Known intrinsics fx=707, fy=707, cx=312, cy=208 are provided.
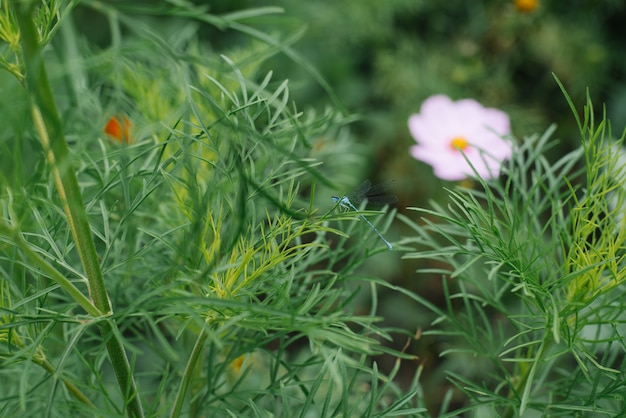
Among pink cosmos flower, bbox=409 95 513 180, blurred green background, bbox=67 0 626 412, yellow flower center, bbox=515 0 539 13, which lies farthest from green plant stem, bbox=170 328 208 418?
yellow flower center, bbox=515 0 539 13

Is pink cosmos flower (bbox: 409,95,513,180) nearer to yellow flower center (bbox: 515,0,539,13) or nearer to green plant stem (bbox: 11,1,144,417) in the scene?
yellow flower center (bbox: 515,0,539,13)

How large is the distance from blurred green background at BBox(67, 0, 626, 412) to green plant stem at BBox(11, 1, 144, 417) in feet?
2.50

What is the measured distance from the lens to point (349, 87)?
146cm

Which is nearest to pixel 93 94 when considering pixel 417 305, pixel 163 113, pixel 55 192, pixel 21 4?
pixel 163 113

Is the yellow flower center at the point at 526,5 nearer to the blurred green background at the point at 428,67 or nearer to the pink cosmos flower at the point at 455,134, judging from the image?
the blurred green background at the point at 428,67

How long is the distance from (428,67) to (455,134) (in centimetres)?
29

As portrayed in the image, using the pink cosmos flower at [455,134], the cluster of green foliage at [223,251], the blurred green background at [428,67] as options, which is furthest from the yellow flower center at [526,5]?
the cluster of green foliage at [223,251]

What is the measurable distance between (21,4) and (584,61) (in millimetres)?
1201

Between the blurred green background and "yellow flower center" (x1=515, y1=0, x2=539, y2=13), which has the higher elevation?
"yellow flower center" (x1=515, y1=0, x2=539, y2=13)

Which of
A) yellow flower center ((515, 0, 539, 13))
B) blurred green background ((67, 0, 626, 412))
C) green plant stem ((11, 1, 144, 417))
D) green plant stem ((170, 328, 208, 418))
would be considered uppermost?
green plant stem ((11, 1, 144, 417))

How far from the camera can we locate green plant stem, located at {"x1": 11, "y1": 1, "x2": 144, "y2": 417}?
0.92ft

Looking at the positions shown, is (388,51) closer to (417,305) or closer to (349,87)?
(349,87)

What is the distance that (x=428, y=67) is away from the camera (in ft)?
4.38

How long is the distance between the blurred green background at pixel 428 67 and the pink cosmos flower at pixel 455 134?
0.14m
